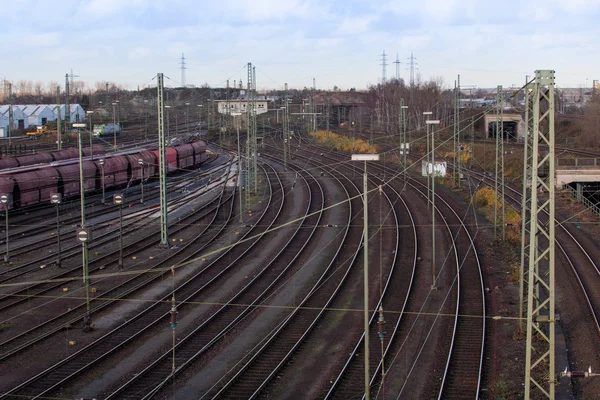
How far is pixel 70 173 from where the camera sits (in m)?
33.1

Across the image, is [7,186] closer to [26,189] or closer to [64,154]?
[26,189]

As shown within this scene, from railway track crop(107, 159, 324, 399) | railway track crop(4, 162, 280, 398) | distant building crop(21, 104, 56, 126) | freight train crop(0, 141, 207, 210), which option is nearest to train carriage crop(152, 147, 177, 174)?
freight train crop(0, 141, 207, 210)

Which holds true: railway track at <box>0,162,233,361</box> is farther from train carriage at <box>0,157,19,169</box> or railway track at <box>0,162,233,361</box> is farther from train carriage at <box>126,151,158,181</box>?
train carriage at <box>126,151,158,181</box>

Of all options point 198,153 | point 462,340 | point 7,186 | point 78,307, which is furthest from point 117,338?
point 198,153

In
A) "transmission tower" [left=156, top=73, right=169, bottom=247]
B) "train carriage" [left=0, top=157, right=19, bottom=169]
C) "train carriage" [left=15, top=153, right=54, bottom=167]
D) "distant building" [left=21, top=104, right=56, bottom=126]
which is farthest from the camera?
"distant building" [left=21, top=104, right=56, bottom=126]

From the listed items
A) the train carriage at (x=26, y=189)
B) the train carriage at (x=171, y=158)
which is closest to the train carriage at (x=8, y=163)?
the train carriage at (x=26, y=189)

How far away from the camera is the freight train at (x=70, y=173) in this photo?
29.7 meters

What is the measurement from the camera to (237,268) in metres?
21.9

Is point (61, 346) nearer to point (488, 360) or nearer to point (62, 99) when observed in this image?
point (488, 360)

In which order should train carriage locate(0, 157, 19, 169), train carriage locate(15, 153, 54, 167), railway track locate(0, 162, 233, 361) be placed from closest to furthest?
railway track locate(0, 162, 233, 361), train carriage locate(0, 157, 19, 169), train carriage locate(15, 153, 54, 167)

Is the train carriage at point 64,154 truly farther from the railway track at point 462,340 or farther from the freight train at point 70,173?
the railway track at point 462,340

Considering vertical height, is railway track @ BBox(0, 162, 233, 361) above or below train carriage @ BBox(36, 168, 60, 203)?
below

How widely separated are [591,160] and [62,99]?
310ft

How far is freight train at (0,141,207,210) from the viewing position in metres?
29.7
